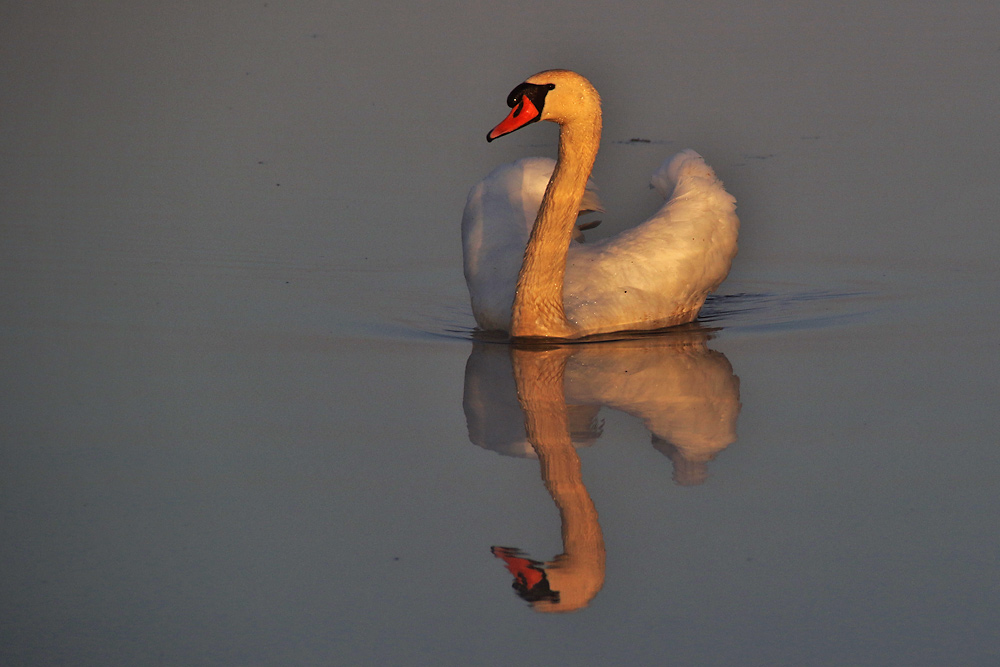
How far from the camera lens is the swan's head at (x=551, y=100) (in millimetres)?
7676

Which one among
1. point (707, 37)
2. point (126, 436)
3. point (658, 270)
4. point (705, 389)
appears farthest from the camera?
point (707, 37)

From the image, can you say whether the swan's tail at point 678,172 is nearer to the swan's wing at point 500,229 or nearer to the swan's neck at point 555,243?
the swan's wing at point 500,229

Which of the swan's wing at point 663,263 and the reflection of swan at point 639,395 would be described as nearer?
the reflection of swan at point 639,395

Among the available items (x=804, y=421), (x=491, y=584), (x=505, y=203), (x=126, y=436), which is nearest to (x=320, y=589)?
(x=491, y=584)

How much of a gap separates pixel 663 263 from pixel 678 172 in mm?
978

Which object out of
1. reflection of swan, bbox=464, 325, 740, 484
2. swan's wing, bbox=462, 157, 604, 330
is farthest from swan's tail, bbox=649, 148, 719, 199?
reflection of swan, bbox=464, 325, 740, 484

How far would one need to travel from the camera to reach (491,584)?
4820 mm

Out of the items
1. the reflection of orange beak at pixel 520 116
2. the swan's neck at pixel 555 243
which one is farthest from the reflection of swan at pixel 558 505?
the reflection of orange beak at pixel 520 116

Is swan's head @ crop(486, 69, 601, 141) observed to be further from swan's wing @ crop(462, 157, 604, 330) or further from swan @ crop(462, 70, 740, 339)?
swan's wing @ crop(462, 157, 604, 330)

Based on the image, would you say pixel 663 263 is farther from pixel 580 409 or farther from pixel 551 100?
pixel 580 409

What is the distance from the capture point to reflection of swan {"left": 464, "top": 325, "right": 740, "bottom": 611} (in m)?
5.02

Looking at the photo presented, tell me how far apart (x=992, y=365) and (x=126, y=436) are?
4.16 metres

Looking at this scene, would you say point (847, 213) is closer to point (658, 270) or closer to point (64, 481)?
point (658, 270)

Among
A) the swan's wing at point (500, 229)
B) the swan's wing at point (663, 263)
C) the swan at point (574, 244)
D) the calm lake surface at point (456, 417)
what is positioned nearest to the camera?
the calm lake surface at point (456, 417)
